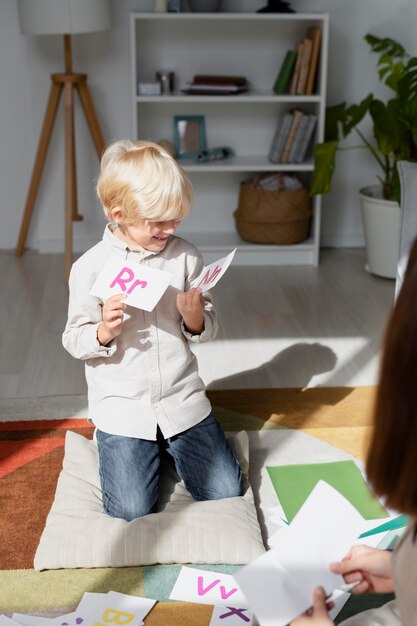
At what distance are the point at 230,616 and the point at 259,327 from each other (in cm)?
170

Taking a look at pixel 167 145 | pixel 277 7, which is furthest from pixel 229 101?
pixel 277 7

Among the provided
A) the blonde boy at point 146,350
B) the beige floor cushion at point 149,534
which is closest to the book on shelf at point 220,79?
the blonde boy at point 146,350

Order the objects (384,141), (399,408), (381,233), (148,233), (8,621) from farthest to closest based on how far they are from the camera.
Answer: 1. (381,233)
2. (384,141)
3. (148,233)
4. (8,621)
5. (399,408)

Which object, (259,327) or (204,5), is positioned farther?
(204,5)

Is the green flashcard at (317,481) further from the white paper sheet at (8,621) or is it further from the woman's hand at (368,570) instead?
the woman's hand at (368,570)

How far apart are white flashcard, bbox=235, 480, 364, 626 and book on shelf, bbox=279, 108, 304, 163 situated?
3.00m

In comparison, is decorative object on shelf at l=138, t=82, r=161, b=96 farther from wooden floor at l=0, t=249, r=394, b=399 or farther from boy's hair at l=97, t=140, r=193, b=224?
boy's hair at l=97, t=140, r=193, b=224

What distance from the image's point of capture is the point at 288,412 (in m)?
2.62

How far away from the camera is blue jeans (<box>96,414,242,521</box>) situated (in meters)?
2.04

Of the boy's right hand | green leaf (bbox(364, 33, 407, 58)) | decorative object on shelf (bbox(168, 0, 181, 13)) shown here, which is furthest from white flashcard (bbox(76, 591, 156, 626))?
green leaf (bbox(364, 33, 407, 58))

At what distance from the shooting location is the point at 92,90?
4.16 metres

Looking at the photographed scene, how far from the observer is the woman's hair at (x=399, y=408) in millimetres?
926

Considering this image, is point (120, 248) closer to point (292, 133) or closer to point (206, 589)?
point (206, 589)

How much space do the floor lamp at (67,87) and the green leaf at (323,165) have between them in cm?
101
